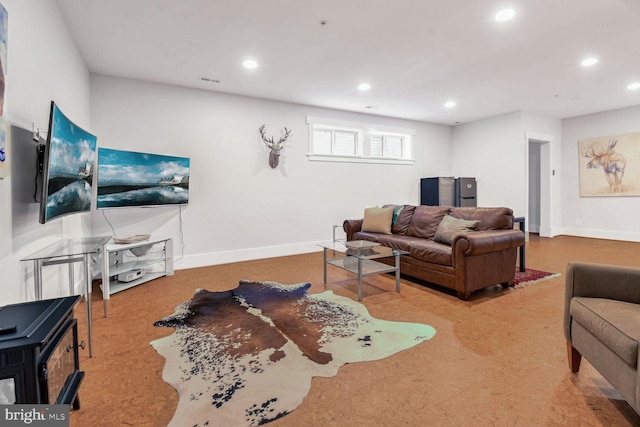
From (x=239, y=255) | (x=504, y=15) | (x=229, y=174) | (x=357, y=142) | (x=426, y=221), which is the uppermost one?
(x=504, y=15)

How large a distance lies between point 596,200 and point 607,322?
22.4ft

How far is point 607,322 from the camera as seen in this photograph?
1.44 meters

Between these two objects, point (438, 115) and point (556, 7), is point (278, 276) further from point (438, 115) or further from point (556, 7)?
point (438, 115)

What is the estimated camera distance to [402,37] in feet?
10.5

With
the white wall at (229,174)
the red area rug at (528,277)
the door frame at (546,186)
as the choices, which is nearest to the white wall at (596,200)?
the door frame at (546,186)

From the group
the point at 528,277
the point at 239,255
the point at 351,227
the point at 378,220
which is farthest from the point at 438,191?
the point at 239,255

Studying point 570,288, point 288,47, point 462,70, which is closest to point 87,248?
point 288,47

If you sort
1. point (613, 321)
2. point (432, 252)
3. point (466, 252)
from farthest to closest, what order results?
point (432, 252) → point (466, 252) → point (613, 321)

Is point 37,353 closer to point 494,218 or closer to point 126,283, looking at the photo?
point 126,283

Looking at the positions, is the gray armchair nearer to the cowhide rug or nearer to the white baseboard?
the cowhide rug

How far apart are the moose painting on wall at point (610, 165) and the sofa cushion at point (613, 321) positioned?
637 cm

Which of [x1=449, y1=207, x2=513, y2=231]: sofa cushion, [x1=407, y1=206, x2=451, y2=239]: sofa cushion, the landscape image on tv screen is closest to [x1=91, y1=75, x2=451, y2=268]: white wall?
the landscape image on tv screen

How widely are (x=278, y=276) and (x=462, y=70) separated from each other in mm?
3642

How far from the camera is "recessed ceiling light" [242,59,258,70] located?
146 inches
